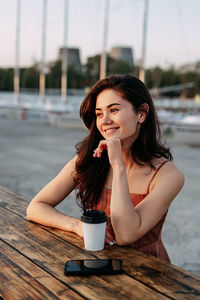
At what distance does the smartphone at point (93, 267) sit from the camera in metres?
1.26

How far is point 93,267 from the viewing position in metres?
1.29

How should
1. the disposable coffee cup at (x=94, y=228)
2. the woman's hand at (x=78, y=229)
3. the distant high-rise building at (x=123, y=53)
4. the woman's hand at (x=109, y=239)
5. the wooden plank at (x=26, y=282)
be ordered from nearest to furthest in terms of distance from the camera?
the wooden plank at (x=26, y=282) → the disposable coffee cup at (x=94, y=228) → the woman's hand at (x=109, y=239) → the woman's hand at (x=78, y=229) → the distant high-rise building at (x=123, y=53)

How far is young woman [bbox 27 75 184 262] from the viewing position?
1.65 metres

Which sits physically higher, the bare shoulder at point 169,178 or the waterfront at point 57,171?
the bare shoulder at point 169,178

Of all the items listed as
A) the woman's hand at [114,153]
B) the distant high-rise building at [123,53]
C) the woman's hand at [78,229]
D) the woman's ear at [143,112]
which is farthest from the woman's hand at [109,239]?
the distant high-rise building at [123,53]

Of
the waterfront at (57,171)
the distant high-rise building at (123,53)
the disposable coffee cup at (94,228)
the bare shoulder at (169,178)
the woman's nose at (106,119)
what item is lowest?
the waterfront at (57,171)

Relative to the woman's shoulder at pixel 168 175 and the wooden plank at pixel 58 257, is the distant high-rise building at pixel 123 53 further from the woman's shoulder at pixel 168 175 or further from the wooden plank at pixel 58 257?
the wooden plank at pixel 58 257

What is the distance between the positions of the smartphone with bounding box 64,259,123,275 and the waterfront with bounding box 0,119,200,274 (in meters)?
1.95

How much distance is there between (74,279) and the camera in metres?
1.24

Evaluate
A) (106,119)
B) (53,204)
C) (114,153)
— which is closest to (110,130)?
(106,119)

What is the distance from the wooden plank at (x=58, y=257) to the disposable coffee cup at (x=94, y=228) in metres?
0.04

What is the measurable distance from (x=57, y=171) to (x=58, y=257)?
534 cm

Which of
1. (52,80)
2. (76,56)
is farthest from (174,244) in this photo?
(52,80)

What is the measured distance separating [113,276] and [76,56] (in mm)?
44061
